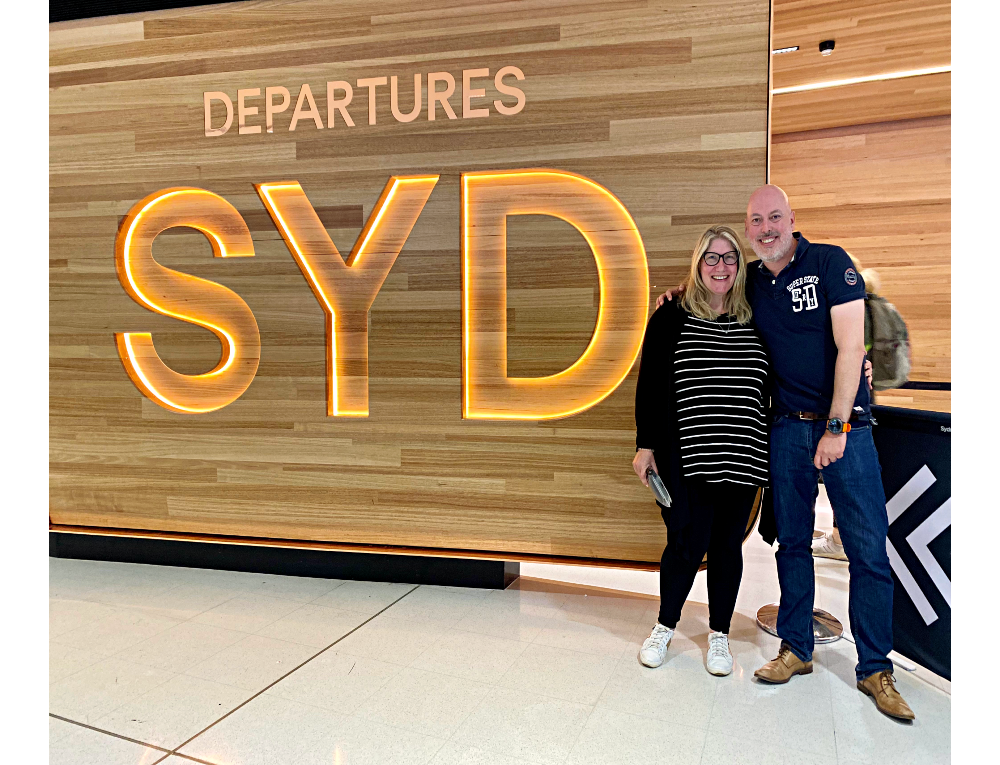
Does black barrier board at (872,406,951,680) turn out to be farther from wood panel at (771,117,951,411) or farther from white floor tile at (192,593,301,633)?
wood panel at (771,117,951,411)

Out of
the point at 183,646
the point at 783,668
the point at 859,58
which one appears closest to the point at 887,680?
the point at 783,668

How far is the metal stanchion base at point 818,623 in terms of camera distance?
283 centimetres

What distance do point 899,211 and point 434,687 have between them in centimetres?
584

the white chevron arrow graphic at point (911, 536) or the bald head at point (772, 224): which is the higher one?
the bald head at point (772, 224)

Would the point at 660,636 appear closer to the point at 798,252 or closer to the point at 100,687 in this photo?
the point at 798,252

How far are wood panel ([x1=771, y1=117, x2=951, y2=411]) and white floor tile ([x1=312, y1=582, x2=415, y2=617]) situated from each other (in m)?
4.89

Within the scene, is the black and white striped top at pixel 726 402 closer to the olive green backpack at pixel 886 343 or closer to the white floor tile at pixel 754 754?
the olive green backpack at pixel 886 343

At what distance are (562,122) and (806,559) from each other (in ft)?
7.34

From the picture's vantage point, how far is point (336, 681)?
8.09 feet

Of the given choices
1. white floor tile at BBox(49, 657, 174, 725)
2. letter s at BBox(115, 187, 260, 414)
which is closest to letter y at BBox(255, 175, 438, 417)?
letter s at BBox(115, 187, 260, 414)

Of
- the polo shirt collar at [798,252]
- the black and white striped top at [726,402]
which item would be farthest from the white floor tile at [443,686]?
the polo shirt collar at [798,252]

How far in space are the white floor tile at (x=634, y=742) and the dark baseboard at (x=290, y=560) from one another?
1.33m
